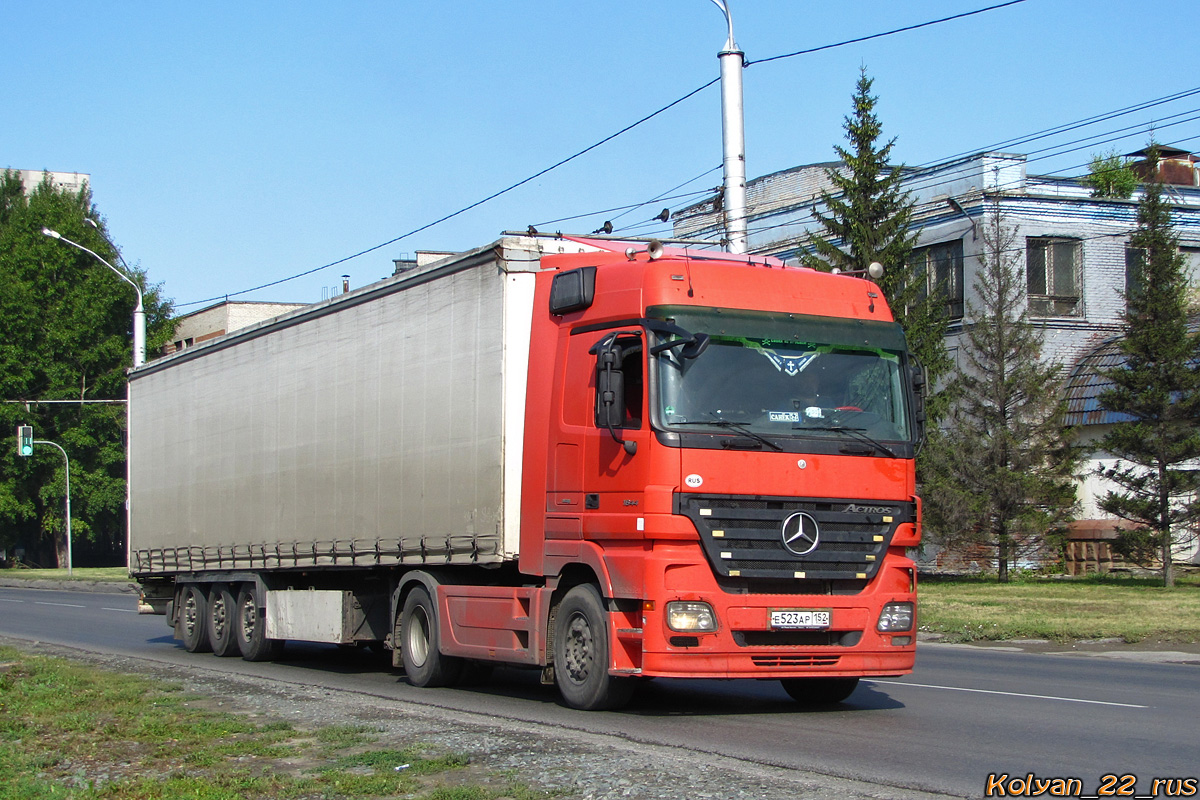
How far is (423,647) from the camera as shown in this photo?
13.6 metres

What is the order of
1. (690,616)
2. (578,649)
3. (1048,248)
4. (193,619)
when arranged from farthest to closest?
(1048,248) → (193,619) → (578,649) → (690,616)

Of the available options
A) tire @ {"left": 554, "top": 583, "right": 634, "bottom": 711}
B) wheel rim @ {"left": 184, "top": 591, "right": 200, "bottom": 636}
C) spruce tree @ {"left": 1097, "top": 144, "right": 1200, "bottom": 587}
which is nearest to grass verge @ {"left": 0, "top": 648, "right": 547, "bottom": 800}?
tire @ {"left": 554, "top": 583, "right": 634, "bottom": 711}

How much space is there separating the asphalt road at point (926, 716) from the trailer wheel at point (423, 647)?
0.73ft

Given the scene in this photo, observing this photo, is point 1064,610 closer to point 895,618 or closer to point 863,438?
point 895,618

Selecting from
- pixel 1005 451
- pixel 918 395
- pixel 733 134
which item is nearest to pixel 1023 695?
pixel 918 395

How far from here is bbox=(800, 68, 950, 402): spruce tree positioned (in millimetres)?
31828

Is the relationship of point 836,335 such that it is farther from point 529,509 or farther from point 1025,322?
point 1025,322

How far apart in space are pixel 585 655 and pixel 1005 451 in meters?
21.8

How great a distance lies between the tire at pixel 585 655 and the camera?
10.7 metres

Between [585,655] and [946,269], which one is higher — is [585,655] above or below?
below

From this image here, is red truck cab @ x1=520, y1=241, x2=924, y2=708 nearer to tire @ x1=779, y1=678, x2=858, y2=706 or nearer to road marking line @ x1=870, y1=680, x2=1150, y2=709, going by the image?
tire @ x1=779, y1=678, x2=858, y2=706

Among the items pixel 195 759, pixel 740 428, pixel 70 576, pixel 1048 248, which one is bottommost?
pixel 70 576

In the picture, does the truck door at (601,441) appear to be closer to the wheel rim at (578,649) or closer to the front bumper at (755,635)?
the front bumper at (755,635)

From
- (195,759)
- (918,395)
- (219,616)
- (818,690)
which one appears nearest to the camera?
(195,759)
